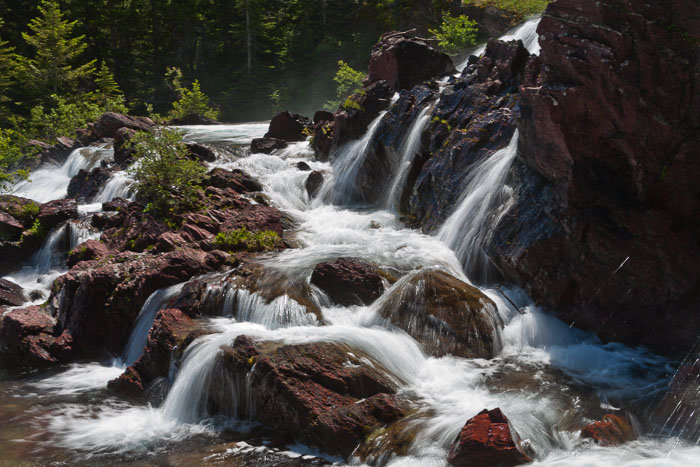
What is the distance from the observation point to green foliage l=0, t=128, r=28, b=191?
1659 cm

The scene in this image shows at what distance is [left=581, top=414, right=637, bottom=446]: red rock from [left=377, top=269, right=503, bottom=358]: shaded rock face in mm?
2220

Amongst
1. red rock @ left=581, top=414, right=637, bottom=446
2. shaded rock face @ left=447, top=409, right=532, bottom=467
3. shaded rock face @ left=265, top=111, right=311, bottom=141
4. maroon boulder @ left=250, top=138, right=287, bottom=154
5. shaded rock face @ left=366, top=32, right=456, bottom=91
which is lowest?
red rock @ left=581, top=414, right=637, bottom=446

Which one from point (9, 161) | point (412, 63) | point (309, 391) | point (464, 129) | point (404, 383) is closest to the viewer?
point (309, 391)

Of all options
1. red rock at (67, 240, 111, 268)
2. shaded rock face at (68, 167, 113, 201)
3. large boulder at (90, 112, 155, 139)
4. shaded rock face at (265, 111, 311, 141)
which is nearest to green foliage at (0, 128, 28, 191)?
shaded rock face at (68, 167, 113, 201)

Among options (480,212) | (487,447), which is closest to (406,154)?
(480,212)

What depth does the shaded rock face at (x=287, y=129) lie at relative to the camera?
865 inches

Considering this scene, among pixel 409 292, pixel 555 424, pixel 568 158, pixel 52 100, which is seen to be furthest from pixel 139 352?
pixel 52 100

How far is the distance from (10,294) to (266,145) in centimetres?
1075

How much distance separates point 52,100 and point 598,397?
3098 cm

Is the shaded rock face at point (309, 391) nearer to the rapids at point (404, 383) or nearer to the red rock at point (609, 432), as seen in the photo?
the rapids at point (404, 383)

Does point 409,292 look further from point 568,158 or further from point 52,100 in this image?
point 52,100

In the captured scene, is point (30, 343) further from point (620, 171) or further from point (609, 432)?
point (620, 171)

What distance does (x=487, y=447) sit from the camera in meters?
5.68

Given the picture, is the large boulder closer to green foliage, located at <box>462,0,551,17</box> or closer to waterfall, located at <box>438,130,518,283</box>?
waterfall, located at <box>438,130,518,283</box>
